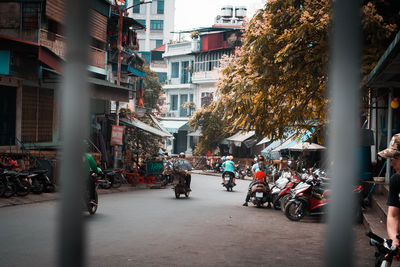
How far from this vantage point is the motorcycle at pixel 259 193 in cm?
1451

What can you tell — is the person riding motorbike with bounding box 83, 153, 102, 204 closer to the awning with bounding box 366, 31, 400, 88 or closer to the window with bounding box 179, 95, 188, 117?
the awning with bounding box 366, 31, 400, 88

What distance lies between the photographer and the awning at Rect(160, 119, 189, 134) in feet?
143

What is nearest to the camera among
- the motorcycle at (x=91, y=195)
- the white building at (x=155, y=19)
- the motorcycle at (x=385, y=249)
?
the motorcycle at (x=385, y=249)

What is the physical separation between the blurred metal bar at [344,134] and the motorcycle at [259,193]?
44.6ft

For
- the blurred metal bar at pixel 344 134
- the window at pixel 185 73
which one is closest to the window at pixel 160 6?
the window at pixel 185 73

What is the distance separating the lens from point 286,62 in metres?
11.3

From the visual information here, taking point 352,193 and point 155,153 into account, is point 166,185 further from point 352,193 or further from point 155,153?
point 352,193

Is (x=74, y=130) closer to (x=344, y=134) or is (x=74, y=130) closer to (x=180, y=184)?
(x=344, y=134)

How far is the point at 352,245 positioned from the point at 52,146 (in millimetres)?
17866


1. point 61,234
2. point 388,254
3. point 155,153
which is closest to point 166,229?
point 388,254

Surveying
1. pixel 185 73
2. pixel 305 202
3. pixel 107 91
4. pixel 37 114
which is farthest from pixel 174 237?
pixel 185 73

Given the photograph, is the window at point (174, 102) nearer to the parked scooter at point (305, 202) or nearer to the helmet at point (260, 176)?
the helmet at point (260, 176)

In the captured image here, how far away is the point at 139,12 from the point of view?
63344mm

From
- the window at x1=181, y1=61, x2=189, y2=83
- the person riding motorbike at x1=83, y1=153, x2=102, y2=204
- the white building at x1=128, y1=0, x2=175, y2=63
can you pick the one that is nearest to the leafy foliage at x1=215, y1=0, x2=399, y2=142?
the person riding motorbike at x1=83, y1=153, x2=102, y2=204
